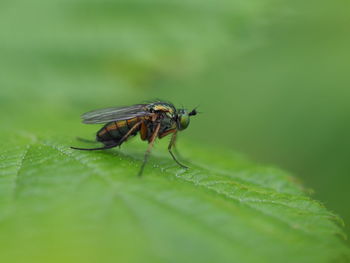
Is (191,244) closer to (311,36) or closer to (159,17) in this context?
(159,17)

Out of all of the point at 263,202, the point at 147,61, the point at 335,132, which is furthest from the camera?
the point at 335,132

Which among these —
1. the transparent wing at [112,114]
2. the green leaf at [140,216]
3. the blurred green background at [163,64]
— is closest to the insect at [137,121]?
the transparent wing at [112,114]

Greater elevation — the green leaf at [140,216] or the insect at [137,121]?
the insect at [137,121]

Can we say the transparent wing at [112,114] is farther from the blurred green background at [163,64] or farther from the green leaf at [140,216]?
the blurred green background at [163,64]

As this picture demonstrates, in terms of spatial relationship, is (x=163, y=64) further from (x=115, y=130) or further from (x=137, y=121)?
(x=115, y=130)

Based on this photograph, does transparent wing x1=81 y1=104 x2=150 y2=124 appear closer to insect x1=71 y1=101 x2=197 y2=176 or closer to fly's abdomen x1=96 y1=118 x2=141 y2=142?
insect x1=71 y1=101 x2=197 y2=176

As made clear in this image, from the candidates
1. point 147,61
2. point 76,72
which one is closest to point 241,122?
point 147,61

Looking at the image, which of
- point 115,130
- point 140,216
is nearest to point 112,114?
point 115,130
